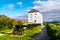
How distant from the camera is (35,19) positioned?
8738 centimetres

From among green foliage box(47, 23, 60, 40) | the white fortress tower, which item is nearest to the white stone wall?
the white fortress tower

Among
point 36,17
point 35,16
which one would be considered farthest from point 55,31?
point 35,16

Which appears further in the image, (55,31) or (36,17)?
(36,17)

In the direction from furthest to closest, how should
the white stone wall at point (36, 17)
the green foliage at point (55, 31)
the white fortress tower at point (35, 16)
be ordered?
the white fortress tower at point (35, 16) < the white stone wall at point (36, 17) < the green foliage at point (55, 31)

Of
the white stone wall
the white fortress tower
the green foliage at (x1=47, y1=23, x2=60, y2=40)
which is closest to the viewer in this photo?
the green foliage at (x1=47, y1=23, x2=60, y2=40)

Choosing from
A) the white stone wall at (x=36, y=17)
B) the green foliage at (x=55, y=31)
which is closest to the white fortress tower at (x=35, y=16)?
the white stone wall at (x=36, y=17)

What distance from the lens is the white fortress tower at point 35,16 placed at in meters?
84.8

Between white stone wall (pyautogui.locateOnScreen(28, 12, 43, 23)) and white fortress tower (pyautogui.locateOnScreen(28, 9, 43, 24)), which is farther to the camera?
white fortress tower (pyautogui.locateOnScreen(28, 9, 43, 24))

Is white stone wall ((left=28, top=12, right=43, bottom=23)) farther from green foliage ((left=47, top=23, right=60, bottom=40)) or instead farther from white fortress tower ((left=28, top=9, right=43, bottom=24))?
green foliage ((left=47, top=23, right=60, bottom=40))

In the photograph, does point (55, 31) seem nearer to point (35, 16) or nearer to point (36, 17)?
point (36, 17)

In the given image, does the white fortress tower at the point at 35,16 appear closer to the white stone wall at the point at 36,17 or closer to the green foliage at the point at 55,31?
the white stone wall at the point at 36,17

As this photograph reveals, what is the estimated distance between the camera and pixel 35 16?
87.7 metres

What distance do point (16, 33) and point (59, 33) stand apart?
467 inches

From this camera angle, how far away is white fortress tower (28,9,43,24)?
84.8m
